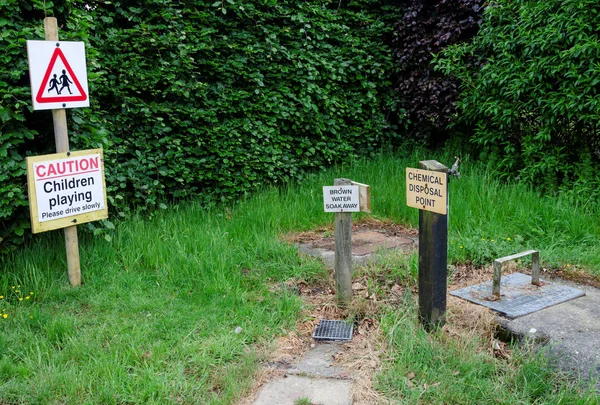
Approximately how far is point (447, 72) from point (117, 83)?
156 inches

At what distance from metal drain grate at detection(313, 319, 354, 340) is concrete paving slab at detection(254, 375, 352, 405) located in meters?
0.52

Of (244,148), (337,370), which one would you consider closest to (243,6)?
(244,148)

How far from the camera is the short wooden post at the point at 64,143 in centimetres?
439

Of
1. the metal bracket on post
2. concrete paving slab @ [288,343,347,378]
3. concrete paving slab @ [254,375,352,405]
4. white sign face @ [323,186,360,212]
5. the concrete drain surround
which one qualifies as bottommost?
concrete paving slab @ [254,375,352,405]

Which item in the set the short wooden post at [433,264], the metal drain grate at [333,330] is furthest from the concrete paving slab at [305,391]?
the short wooden post at [433,264]

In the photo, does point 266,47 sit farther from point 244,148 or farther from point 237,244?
point 237,244

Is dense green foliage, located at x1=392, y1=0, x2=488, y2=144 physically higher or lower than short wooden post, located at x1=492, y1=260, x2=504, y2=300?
higher

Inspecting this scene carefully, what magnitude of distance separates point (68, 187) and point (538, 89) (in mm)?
4888

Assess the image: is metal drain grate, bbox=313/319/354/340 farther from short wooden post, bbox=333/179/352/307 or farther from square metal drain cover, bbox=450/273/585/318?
square metal drain cover, bbox=450/273/585/318

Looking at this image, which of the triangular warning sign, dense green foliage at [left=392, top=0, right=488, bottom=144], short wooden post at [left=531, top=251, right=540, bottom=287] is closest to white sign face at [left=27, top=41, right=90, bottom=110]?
the triangular warning sign

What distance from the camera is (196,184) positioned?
6.75 meters

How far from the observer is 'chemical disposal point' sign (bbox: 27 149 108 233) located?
435 centimetres

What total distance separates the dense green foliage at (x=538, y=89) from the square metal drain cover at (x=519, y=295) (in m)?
1.91

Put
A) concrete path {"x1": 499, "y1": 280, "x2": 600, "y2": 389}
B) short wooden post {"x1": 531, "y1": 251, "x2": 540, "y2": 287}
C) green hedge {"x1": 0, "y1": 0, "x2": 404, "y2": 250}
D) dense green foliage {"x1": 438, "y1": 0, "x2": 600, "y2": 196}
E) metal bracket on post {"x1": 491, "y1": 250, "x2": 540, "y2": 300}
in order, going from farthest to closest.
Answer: dense green foliage {"x1": 438, "y1": 0, "x2": 600, "y2": 196}
green hedge {"x1": 0, "y1": 0, "x2": 404, "y2": 250}
short wooden post {"x1": 531, "y1": 251, "x2": 540, "y2": 287}
metal bracket on post {"x1": 491, "y1": 250, "x2": 540, "y2": 300}
concrete path {"x1": 499, "y1": 280, "x2": 600, "y2": 389}
